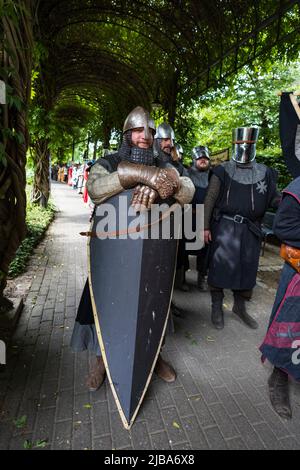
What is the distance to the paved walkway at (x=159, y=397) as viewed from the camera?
174 centimetres

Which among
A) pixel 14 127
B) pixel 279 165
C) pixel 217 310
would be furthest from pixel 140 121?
pixel 279 165

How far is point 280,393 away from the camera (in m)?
2.09

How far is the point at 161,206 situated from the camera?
1.73 metres

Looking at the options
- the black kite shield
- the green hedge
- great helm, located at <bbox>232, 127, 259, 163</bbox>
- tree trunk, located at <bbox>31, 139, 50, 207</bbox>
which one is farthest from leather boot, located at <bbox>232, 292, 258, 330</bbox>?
tree trunk, located at <bbox>31, 139, 50, 207</bbox>

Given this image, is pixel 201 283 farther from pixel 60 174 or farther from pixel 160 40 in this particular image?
pixel 60 174

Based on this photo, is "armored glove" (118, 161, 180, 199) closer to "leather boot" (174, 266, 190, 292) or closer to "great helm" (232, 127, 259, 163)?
"great helm" (232, 127, 259, 163)

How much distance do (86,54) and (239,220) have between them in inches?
253

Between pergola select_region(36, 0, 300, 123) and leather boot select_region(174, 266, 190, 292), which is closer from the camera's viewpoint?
leather boot select_region(174, 266, 190, 292)

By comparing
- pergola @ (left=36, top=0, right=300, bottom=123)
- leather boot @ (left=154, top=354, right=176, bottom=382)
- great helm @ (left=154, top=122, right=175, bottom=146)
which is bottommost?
leather boot @ (left=154, top=354, right=176, bottom=382)

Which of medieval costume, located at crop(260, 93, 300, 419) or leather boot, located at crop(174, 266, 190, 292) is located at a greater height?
medieval costume, located at crop(260, 93, 300, 419)

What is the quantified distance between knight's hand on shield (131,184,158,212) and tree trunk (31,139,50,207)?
7.38m

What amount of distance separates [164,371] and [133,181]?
1520 mm

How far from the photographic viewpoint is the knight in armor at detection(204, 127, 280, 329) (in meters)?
2.93
